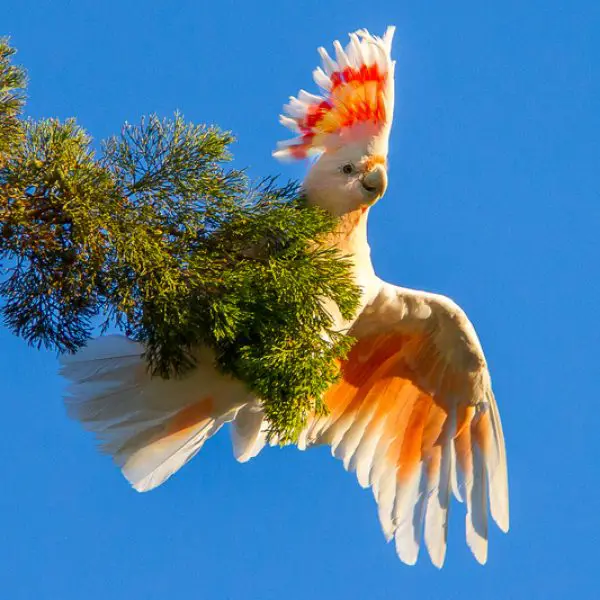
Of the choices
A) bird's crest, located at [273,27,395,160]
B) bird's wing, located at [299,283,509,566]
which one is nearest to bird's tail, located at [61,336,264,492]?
bird's wing, located at [299,283,509,566]

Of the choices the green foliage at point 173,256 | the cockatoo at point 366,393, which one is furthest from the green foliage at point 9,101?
the cockatoo at point 366,393

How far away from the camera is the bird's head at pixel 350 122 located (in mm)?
3859

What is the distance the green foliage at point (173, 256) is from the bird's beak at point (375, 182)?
314 millimetres

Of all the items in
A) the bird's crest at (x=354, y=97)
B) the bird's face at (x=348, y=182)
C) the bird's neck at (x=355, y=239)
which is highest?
the bird's crest at (x=354, y=97)

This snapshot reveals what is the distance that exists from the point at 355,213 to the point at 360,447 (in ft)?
3.32

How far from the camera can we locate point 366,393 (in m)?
4.59

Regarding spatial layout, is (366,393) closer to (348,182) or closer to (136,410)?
(136,410)

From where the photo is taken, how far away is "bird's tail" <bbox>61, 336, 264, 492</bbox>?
4.18 m

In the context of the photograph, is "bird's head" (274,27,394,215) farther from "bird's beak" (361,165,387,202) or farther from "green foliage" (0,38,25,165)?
"green foliage" (0,38,25,165)

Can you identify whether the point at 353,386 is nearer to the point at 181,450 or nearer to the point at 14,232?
the point at 181,450

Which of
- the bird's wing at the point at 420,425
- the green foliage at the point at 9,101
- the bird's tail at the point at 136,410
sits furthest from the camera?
the bird's wing at the point at 420,425

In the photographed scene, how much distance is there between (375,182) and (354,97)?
0.28 metres

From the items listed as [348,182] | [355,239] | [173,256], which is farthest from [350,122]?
[173,256]

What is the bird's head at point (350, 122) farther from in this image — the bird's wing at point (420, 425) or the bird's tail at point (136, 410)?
the bird's tail at point (136, 410)
